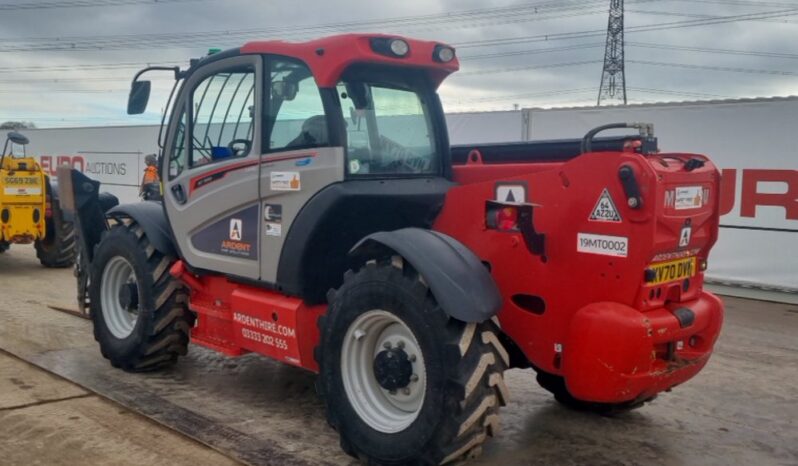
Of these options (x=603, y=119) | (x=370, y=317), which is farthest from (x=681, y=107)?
(x=370, y=317)

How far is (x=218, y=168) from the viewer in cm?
540

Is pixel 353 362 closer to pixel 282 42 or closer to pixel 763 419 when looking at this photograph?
pixel 282 42

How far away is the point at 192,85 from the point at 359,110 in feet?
5.23

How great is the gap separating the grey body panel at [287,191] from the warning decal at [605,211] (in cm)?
152

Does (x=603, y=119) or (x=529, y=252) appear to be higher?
(x=603, y=119)

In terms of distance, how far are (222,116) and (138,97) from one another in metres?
0.73

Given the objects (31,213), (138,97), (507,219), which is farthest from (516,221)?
(31,213)

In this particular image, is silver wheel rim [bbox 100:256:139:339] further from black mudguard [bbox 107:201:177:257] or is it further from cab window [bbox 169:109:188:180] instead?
cab window [bbox 169:109:188:180]

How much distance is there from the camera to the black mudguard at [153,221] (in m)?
5.96

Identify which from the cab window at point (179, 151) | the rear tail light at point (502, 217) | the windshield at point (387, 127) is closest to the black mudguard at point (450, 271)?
the rear tail light at point (502, 217)

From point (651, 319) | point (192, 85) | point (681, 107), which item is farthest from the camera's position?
point (681, 107)

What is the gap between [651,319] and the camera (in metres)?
3.84

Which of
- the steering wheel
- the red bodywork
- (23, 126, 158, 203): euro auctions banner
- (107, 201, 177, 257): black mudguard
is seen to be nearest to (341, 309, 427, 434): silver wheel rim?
the red bodywork

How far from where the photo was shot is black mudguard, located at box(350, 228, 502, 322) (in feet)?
12.7
